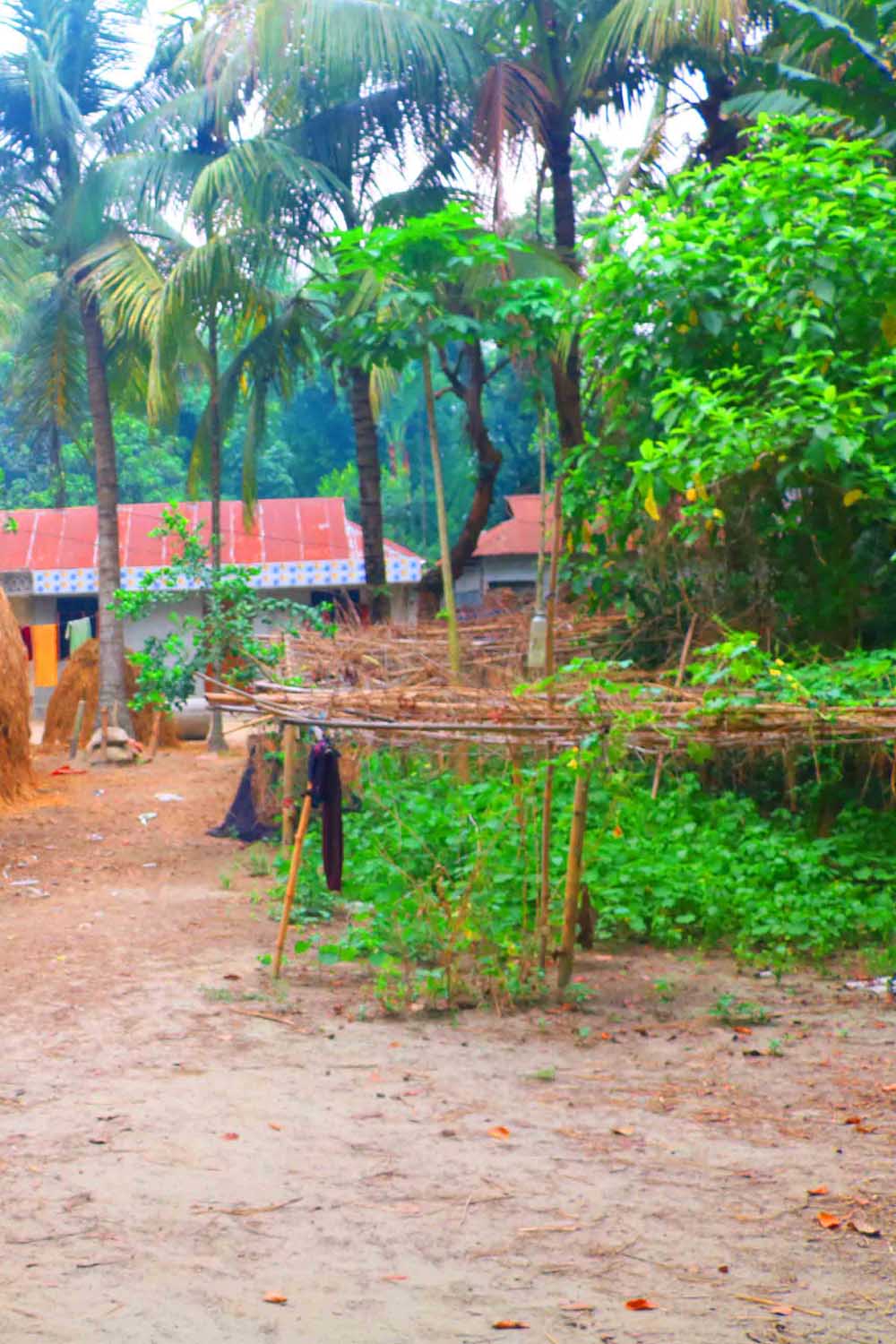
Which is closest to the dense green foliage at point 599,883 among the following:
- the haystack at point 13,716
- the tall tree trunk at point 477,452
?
the haystack at point 13,716

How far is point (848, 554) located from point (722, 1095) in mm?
4896

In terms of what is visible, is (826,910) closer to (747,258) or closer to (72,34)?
(747,258)

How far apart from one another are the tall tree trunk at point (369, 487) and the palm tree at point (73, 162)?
3310mm

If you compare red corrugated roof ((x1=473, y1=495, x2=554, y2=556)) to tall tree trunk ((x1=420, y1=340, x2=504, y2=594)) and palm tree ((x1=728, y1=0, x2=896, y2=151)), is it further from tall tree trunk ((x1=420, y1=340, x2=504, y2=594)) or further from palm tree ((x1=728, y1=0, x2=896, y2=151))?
palm tree ((x1=728, y1=0, x2=896, y2=151))

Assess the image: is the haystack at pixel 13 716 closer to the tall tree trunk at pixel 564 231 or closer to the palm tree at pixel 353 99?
the palm tree at pixel 353 99

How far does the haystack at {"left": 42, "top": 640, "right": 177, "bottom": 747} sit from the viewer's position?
18.5 meters

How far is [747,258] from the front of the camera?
8.65 meters

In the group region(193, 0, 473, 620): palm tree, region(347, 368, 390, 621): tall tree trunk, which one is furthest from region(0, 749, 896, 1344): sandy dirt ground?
region(193, 0, 473, 620): palm tree

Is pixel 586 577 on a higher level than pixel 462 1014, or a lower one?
higher

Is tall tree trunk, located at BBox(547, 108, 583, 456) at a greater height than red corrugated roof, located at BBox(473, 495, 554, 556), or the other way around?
tall tree trunk, located at BBox(547, 108, 583, 456)

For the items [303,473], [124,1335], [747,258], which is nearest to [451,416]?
[303,473]

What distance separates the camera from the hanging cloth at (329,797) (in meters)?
7.58

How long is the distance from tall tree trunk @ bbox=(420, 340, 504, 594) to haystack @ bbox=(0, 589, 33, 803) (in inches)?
217

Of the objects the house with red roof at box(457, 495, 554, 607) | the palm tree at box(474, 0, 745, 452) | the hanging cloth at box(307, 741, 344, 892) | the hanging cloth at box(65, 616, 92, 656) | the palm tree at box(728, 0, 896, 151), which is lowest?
the hanging cloth at box(307, 741, 344, 892)
